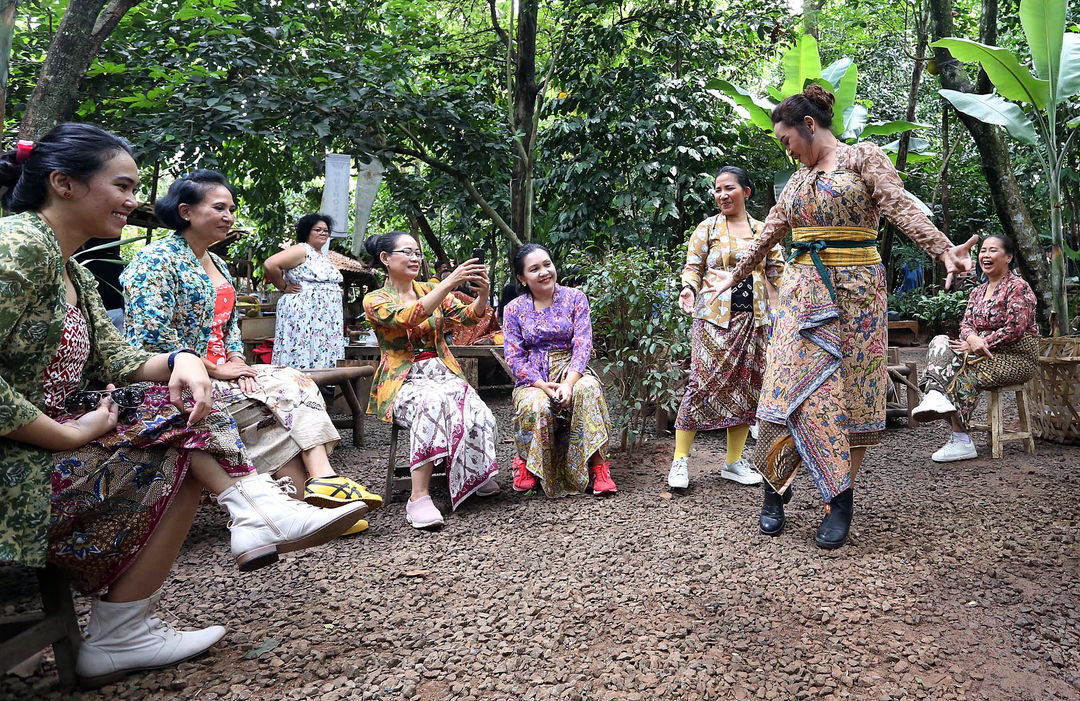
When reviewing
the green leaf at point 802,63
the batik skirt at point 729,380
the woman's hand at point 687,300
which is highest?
the green leaf at point 802,63

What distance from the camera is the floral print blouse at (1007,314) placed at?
→ 4.51 m

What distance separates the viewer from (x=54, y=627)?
1837mm

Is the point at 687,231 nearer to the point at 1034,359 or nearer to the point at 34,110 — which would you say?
the point at 1034,359

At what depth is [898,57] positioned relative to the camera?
1112 centimetres

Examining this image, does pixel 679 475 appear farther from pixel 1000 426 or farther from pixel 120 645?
pixel 120 645

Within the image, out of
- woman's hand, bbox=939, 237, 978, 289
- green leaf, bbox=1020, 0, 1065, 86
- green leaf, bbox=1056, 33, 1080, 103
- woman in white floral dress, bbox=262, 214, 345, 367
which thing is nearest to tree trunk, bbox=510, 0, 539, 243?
woman in white floral dress, bbox=262, 214, 345, 367

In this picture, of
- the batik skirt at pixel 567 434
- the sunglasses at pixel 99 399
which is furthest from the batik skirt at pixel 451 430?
the sunglasses at pixel 99 399

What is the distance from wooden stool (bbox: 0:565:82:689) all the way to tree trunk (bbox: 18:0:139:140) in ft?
9.34

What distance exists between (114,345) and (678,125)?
5544 mm

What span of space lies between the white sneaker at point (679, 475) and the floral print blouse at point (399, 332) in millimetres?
1280

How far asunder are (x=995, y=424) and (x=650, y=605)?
332 centimetres

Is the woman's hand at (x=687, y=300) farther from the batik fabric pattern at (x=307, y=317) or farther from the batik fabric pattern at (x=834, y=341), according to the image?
the batik fabric pattern at (x=307, y=317)

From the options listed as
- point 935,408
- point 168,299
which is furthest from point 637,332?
point 168,299

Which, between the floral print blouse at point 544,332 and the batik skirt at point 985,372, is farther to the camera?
the batik skirt at point 985,372
